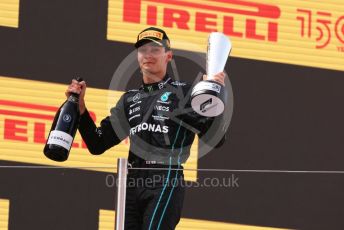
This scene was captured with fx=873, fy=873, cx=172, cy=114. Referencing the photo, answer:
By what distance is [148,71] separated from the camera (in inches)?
152

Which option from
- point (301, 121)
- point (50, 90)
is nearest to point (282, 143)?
point (301, 121)

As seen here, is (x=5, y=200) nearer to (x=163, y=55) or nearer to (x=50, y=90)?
(x=50, y=90)

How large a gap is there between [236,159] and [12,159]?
1528mm

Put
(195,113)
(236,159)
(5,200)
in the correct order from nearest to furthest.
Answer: (195,113) < (5,200) < (236,159)

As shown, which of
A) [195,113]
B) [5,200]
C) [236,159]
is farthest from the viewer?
[236,159]

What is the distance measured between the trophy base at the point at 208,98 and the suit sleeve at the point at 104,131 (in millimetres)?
469

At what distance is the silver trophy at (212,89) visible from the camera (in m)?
3.54

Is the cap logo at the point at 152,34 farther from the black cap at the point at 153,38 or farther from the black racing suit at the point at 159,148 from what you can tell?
the black racing suit at the point at 159,148

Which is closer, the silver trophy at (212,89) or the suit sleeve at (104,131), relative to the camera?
the silver trophy at (212,89)

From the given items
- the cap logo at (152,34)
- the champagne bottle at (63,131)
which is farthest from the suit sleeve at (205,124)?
the champagne bottle at (63,131)

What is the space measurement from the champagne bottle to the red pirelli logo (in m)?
2.19

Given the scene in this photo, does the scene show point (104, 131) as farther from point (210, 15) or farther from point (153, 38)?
point (210, 15)

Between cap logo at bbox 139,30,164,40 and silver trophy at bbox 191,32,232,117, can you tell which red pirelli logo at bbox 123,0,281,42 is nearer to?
cap logo at bbox 139,30,164,40

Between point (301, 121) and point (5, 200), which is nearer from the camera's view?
point (5, 200)
